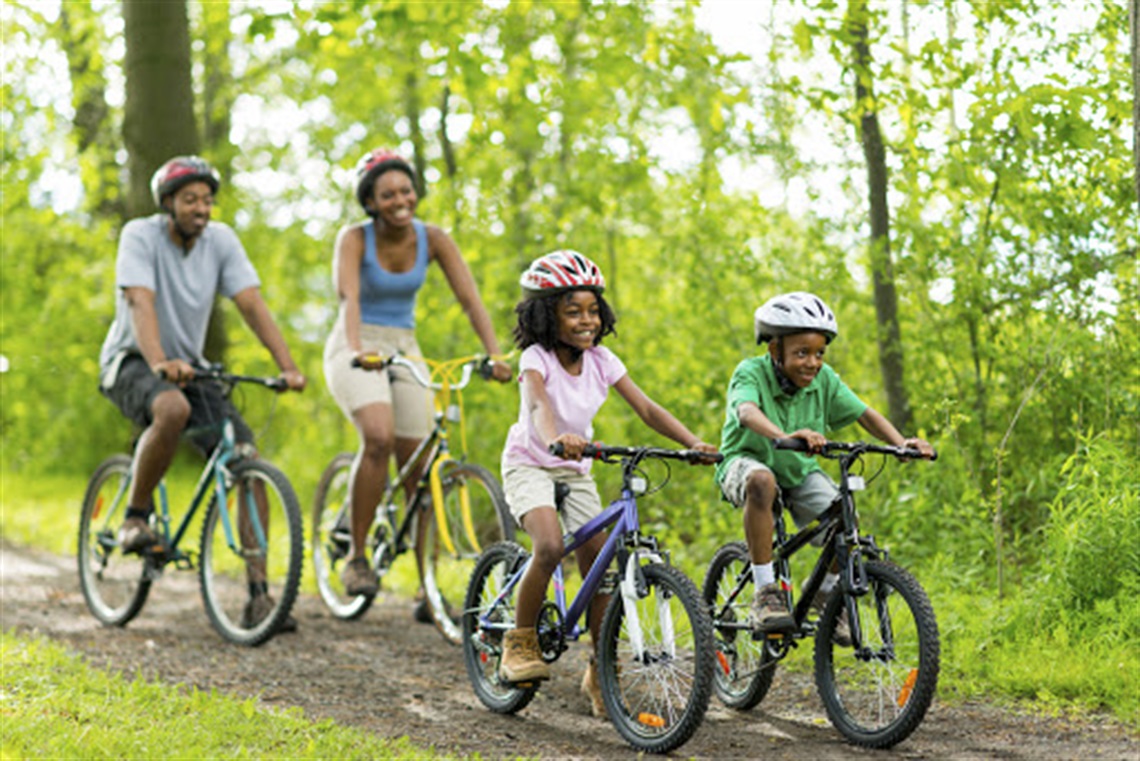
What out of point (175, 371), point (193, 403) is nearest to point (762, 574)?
point (175, 371)

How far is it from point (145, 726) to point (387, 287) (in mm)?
3016

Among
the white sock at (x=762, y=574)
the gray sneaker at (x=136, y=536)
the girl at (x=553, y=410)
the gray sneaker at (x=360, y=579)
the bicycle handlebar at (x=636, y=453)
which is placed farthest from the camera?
the gray sneaker at (x=136, y=536)

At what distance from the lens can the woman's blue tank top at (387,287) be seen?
7.44m

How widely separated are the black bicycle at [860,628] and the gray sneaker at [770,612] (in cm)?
7

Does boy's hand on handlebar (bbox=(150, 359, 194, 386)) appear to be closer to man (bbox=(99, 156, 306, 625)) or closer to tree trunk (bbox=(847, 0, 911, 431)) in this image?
man (bbox=(99, 156, 306, 625))

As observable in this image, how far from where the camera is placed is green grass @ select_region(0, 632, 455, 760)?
15.4ft

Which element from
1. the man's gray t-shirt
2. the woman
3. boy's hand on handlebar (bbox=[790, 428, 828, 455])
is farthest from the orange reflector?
the man's gray t-shirt

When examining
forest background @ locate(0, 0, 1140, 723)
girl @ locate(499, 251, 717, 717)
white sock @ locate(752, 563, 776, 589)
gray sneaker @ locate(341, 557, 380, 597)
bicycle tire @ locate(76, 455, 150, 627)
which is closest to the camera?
white sock @ locate(752, 563, 776, 589)

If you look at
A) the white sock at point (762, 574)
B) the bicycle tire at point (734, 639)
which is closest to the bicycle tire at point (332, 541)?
the bicycle tire at point (734, 639)

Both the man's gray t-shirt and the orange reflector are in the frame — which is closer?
the orange reflector

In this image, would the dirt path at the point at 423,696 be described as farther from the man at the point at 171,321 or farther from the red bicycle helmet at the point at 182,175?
the red bicycle helmet at the point at 182,175

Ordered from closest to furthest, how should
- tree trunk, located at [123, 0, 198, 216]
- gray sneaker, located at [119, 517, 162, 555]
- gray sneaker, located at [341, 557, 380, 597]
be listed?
gray sneaker, located at [341, 557, 380, 597] → gray sneaker, located at [119, 517, 162, 555] → tree trunk, located at [123, 0, 198, 216]

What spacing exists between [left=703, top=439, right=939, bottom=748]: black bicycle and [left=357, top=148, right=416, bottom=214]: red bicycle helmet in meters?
2.90

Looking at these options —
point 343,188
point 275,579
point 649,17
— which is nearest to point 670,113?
point 649,17
